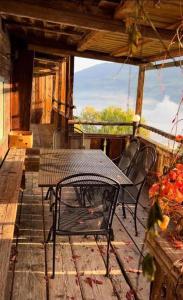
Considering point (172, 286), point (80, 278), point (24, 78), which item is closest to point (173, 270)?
point (172, 286)

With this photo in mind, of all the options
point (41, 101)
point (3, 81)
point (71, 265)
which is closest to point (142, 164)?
point (71, 265)

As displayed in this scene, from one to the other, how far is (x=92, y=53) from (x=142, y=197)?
331 centimetres

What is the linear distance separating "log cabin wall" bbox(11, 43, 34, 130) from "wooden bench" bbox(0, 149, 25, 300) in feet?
4.44

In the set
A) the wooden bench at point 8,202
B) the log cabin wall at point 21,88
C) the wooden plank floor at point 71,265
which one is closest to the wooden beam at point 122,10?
the wooden bench at point 8,202

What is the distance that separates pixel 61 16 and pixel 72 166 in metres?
1.71

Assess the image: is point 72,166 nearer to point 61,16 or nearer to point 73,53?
point 61,16

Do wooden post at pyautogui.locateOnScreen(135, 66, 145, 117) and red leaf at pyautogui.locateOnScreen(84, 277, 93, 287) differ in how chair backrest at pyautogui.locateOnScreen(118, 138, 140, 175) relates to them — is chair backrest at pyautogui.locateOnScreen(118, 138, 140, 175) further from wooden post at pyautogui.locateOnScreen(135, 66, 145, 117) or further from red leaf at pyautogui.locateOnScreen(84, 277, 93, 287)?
wooden post at pyautogui.locateOnScreen(135, 66, 145, 117)

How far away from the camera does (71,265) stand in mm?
3027

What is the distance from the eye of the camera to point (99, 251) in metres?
3.31

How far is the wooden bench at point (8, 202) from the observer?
78.8 inches

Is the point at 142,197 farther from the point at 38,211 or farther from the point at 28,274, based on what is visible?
the point at 28,274

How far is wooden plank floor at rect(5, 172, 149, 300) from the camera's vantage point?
2633mm

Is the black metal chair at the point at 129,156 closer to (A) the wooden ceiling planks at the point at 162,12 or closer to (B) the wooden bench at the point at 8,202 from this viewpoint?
(B) the wooden bench at the point at 8,202

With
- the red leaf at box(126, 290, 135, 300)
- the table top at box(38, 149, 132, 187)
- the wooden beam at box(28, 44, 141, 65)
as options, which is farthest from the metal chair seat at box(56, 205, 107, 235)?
the wooden beam at box(28, 44, 141, 65)
